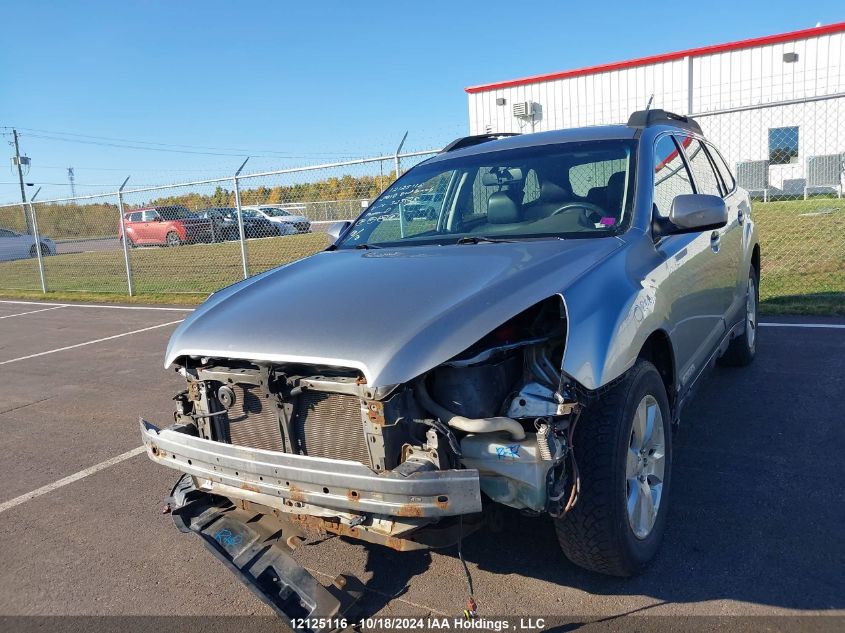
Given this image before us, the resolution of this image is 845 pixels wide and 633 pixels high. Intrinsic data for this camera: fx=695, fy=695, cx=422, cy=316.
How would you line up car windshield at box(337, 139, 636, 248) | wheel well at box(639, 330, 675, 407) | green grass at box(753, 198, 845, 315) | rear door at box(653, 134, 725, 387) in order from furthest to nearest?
1. green grass at box(753, 198, 845, 315)
2. car windshield at box(337, 139, 636, 248)
3. rear door at box(653, 134, 725, 387)
4. wheel well at box(639, 330, 675, 407)

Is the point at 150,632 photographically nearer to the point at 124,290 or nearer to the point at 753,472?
the point at 753,472

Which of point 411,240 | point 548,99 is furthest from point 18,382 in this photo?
point 548,99

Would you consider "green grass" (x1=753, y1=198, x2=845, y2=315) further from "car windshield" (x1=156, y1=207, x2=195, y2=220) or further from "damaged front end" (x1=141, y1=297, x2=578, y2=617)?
"car windshield" (x1=156, y1=207, x2=195, y2=220)

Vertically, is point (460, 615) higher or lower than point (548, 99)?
lower

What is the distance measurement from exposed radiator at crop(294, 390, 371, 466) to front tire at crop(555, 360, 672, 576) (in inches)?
33.3

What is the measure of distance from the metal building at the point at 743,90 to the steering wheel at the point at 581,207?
18.3 metres

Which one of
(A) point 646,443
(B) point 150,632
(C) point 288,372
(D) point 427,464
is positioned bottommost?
(B) point 150,632

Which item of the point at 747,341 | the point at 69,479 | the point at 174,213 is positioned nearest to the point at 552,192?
the point at 747,341

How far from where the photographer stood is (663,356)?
11.4ft

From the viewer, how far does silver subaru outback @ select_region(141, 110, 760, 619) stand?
2.45 metres

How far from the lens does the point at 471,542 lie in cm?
337

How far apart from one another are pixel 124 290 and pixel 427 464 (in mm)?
14422

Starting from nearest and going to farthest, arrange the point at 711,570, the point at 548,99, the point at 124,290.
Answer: the point at 711,570, the point at 124,290, the point at 548,99

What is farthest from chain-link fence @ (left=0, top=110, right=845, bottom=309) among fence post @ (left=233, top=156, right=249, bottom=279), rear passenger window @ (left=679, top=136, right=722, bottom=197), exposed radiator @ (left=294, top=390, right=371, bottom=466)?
exposed radiator @ (left=294, top=390, right=371, bottom=466)
